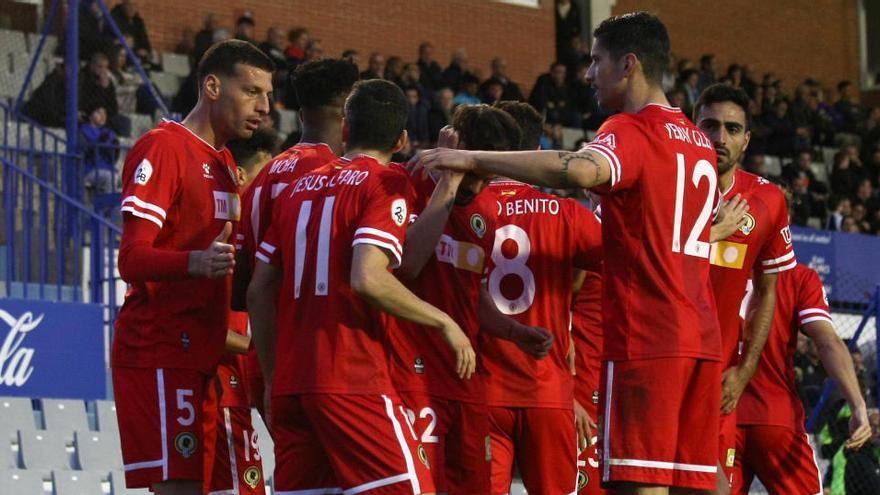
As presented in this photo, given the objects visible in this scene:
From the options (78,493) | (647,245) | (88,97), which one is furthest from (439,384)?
(88,97)

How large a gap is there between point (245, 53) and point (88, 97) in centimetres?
917

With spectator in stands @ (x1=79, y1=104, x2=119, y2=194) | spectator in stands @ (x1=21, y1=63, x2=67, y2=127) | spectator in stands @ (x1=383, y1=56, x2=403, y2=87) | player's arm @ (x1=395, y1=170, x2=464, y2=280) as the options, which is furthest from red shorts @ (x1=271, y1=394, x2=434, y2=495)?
spectator in stands @ (x1=383, y1=56, x2=403, y2=87)

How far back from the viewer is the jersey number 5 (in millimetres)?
5629

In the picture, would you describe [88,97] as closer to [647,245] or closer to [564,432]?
[564,432]

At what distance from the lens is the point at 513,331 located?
6320 mm

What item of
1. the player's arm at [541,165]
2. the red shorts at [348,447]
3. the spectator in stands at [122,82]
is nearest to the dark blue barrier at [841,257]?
the spectator in stands at [122,82]

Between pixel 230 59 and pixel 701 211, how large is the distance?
238 cm

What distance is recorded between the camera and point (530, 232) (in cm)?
691

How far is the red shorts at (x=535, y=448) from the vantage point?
661 centimetres

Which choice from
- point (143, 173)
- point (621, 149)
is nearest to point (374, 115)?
point (621, 149)

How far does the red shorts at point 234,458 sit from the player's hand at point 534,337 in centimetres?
146

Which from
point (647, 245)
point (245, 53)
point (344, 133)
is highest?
point (245, 53)

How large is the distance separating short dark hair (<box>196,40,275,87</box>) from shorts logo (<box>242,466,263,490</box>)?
6.30ft

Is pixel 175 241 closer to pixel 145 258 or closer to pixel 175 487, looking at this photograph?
pixel 145 258
